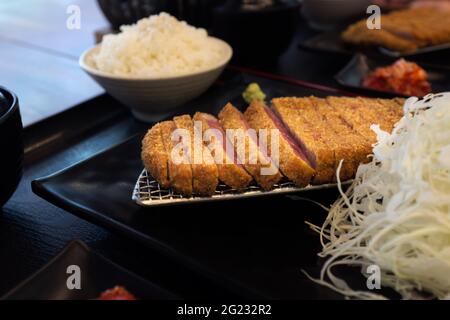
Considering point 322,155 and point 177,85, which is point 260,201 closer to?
point 322,155

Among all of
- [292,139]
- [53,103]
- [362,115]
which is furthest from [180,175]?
[53,103]

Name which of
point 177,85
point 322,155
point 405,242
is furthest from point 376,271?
point 177,85

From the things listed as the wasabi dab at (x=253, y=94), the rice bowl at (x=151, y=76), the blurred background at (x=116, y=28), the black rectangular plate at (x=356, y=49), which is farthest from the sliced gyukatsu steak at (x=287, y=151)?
the black rectangular plate at (x=356, y=49)

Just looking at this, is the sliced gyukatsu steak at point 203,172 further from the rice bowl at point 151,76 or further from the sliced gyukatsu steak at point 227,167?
the rice bowl at point 151,76

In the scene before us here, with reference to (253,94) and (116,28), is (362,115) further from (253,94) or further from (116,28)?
(116,28)

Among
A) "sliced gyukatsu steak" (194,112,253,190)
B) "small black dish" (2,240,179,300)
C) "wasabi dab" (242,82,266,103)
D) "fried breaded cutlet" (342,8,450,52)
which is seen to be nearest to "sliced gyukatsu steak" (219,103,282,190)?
"sliced gyukatsu steak" (194,112,253,190)
